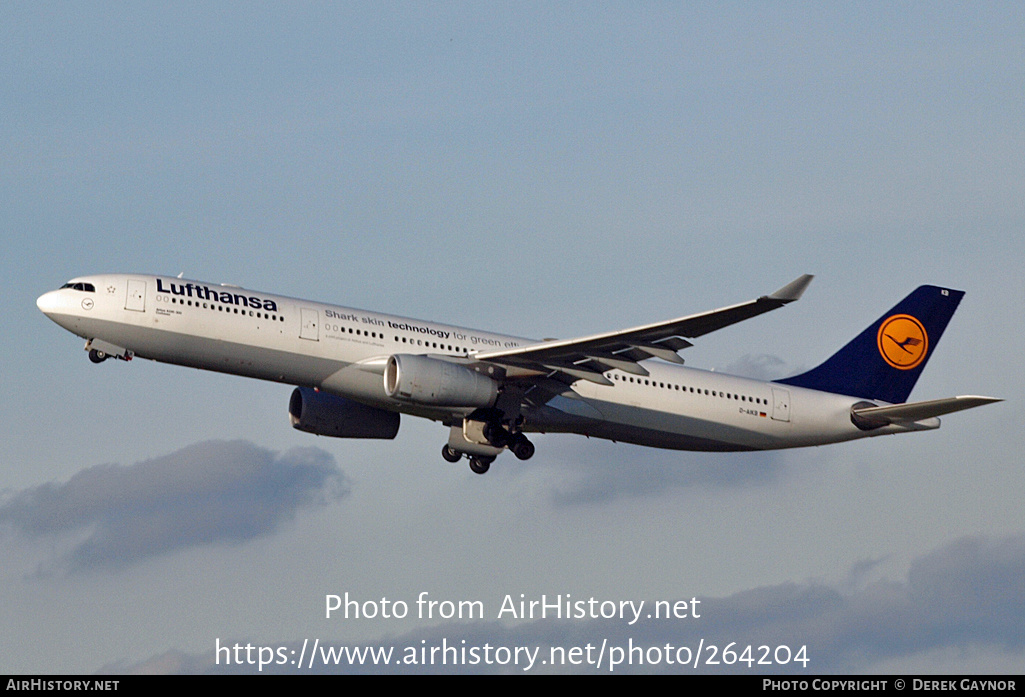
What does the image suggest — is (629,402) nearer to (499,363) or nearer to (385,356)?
(499,363)

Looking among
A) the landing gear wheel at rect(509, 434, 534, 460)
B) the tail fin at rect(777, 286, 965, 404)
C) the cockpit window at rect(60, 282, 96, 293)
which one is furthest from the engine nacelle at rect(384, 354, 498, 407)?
the tail fin at rect(777, 286, 965, 404)

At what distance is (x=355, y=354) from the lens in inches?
1693

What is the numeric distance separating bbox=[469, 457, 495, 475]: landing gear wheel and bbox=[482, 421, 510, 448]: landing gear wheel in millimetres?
2404

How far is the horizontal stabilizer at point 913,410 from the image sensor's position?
43400 mm

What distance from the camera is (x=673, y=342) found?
41.0m

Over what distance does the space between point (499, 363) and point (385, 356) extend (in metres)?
3.41

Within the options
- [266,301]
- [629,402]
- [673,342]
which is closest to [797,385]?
[629,402]

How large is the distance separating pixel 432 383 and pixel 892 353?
18866 millimetres

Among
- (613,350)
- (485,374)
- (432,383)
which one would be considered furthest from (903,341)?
(432,383)

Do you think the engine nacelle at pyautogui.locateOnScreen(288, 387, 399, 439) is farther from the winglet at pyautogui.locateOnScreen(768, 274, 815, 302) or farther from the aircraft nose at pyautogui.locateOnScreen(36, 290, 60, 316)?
the winglet at pyautogui.locateOnScreen(768, 274, 815, 302)

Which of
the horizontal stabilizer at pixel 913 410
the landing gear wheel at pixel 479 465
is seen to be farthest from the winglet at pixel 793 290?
the landing gear wheel at pixel 479 465
